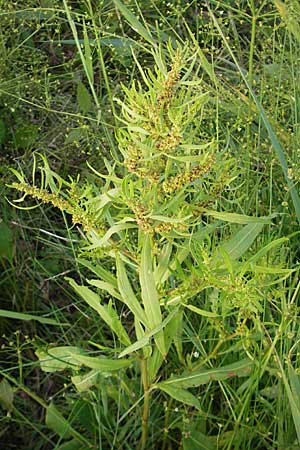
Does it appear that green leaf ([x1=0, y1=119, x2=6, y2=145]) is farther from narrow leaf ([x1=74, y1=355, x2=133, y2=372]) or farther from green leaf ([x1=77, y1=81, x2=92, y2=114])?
narrow leaf ([x1=74, y1=355, x2=133, y2=372])

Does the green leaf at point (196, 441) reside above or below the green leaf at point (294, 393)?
below

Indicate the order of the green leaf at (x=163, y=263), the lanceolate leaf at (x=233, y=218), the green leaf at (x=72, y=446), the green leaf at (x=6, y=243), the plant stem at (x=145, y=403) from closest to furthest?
the lanceolate leaf at (x=233, y=218) < the green leaf at (x=163, y=263) < the plant stem at (x=145, y=403) < the green leaf at (x=72, y=446) < the green leaf at (x=6, y=243)

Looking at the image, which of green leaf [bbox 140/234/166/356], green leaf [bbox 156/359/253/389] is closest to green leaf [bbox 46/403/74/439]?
green leaf [bbox 156/359/253/389]

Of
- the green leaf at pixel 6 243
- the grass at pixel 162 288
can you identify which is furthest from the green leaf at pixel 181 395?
the green leaf at pixel 6 243

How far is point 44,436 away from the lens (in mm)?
1291

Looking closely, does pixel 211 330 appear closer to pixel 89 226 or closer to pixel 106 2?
pixel 89 226

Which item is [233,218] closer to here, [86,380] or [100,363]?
[100,363]

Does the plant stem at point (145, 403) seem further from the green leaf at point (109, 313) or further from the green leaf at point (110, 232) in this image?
the green leaf at point (110, 232)

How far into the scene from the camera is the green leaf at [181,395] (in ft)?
3.61

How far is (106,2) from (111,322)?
108 cm

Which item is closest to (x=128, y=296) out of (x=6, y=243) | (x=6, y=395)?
(x=6, y=395)

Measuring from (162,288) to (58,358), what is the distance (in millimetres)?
231

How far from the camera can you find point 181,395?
1.11 meters

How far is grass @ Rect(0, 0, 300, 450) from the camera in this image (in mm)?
→ 1045
